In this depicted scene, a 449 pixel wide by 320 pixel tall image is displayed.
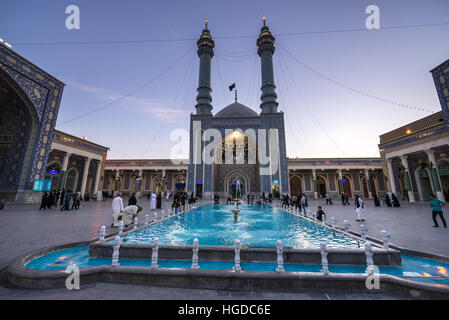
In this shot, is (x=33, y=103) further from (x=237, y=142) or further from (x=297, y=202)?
(x=237, y=142)

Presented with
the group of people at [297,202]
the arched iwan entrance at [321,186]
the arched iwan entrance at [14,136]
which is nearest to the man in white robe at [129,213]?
the group of people at [297,202]

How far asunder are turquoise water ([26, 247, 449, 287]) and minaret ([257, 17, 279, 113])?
22798 mm

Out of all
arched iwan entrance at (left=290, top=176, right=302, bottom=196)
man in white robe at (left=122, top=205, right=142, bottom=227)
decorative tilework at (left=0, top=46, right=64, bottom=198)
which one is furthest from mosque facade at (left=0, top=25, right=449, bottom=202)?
man in white robe at (left=122, top=205, right=142, bottom=227)

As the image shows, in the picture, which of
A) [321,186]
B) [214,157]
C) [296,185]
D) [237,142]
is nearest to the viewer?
[214,157]

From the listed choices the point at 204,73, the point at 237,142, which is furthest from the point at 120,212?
the point at 204,73

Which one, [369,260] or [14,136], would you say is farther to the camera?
[14,136]

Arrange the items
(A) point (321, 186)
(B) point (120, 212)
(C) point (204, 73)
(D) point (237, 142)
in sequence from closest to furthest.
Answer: (B) point (120, 212) < (C) point (204, 73) < (D) point (237, 142) < (A) point (321, 186)

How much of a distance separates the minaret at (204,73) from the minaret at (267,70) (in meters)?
7.14

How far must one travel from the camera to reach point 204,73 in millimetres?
26000

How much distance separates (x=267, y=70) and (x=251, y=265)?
2672 cm

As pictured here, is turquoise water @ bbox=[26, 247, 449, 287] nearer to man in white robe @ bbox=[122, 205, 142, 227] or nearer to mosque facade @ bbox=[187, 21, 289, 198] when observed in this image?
man in white robe @ bbox=[122, 205, 142, 227]

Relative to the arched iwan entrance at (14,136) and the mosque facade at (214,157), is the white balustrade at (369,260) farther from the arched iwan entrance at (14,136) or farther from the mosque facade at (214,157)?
the arched iwan entrance at (14,136)

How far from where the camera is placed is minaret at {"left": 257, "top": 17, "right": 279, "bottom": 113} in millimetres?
24456

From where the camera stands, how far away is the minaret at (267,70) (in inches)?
963
